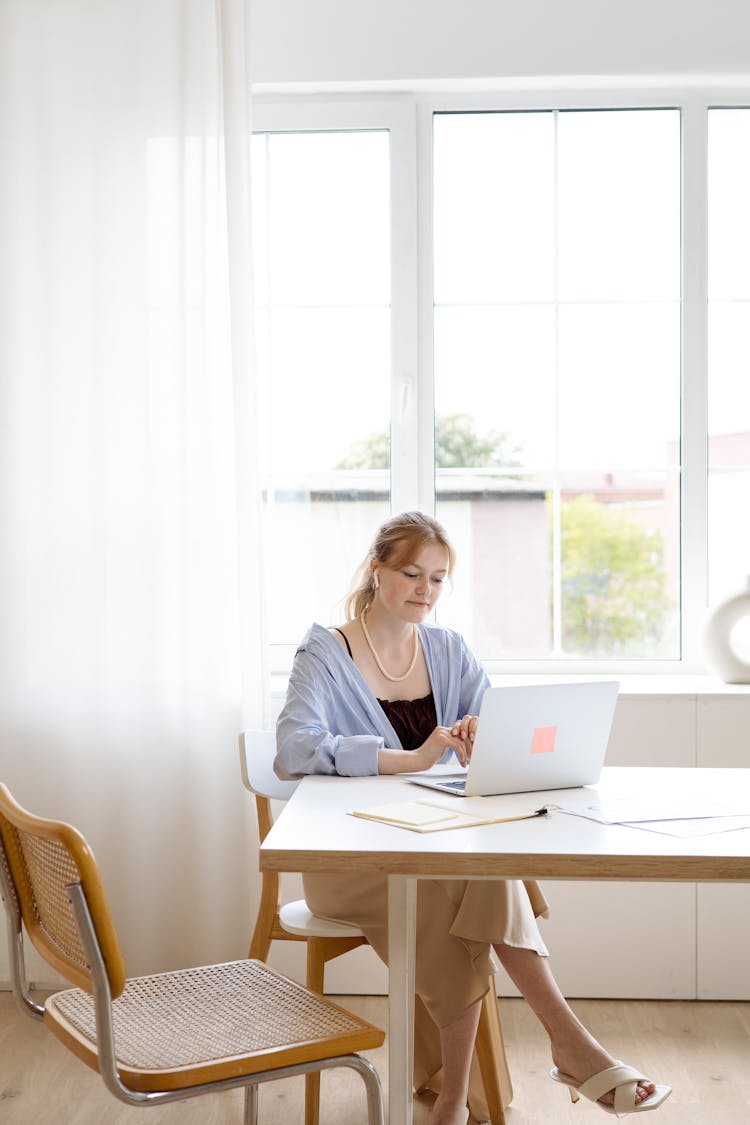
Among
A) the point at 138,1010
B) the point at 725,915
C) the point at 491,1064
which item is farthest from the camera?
the point at 725,915

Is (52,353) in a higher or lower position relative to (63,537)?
higher

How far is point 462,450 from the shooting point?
3420mm

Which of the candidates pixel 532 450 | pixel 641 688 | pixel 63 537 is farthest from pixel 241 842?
pixel 532 450

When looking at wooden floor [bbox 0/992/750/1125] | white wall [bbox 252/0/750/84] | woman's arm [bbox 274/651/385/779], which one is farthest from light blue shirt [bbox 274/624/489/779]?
white wall [bbox 252/0/750/84]

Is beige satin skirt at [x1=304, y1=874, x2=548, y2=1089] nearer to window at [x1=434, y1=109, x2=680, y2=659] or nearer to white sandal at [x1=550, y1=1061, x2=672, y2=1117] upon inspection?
white sandal at [x1=550, y1=1061, x2=672, y2=1117]

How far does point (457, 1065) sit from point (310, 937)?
34cm

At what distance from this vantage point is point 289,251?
3393mm

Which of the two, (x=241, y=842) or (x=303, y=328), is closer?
(x=241, y=842)

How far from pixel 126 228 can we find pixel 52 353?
0.36 meters

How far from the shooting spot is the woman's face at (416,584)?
255 centimetres

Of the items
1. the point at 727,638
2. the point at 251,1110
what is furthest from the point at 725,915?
the point at 251,1110

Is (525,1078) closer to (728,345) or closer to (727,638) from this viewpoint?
(727,638)

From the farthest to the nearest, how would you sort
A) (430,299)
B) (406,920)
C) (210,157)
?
(430,299) < (210,157) < (406,920)

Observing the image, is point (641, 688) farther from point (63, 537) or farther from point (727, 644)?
point (63, 537)
